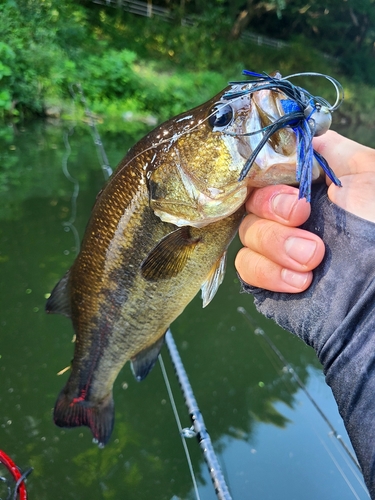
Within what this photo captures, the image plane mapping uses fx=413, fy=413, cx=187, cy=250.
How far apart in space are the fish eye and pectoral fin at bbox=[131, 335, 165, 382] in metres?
0.98

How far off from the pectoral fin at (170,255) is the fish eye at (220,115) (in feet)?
1.13

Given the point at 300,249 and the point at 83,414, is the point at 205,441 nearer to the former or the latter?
the point at 83,414

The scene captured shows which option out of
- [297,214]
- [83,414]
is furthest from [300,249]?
[83,414]

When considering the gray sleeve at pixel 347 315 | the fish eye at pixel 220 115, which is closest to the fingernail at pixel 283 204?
the gray sleeve at pixel 347 315

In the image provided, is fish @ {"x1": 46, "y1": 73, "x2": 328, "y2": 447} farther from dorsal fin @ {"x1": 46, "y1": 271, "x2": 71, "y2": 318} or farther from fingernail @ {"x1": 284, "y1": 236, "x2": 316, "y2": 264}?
fingernail @ {"x1": 284, "y1": 236, "x2": 316, "y2": 264}

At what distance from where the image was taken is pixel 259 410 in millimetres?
3139

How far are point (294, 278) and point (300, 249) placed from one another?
10cm

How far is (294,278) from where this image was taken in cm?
122

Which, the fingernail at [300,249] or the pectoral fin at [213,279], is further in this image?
the pectoral fin at [213,279]

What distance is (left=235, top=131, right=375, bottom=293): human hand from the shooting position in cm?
113

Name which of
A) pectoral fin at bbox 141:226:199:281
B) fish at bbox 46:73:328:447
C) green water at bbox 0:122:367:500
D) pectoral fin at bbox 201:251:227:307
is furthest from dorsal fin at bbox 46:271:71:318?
green water at bbox 0:122:367:500

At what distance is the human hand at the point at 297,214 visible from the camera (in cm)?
113

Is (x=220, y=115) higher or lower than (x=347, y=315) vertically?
higher

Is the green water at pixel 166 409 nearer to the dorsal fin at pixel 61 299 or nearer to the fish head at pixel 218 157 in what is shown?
the dorsal fin at pixel 61 299
